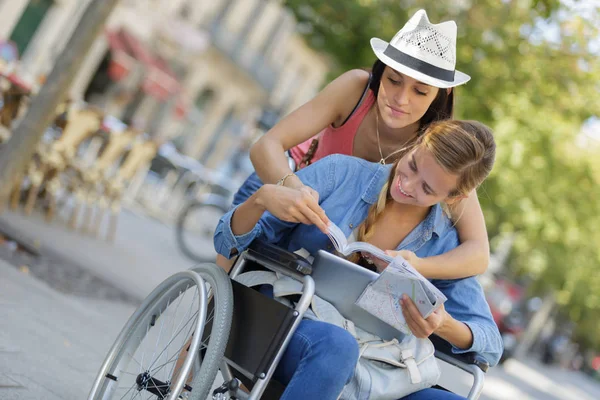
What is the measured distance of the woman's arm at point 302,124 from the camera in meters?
3.64

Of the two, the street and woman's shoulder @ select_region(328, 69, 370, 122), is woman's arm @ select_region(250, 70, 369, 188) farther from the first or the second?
the street

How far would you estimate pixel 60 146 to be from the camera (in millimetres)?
9570

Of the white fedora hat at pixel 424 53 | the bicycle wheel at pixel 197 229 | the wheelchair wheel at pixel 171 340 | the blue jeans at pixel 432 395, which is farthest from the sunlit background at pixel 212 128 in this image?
the blue jeans at pixel 432 395

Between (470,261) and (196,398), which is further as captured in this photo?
(470,261)

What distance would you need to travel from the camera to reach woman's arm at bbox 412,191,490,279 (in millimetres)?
3525

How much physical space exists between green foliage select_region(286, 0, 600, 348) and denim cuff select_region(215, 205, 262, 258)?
10.2 meters

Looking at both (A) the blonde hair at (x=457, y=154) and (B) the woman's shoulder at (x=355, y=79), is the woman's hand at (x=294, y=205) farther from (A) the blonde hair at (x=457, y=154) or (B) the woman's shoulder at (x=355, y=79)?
(B) the woman's shoulder at (x=355, y=79)

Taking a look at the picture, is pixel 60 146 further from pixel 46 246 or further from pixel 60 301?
pixel 60 301

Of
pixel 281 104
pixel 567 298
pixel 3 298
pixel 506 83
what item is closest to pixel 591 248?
pixel 567 298

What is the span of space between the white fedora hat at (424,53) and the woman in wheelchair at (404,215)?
0.32m

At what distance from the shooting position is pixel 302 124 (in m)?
3.90

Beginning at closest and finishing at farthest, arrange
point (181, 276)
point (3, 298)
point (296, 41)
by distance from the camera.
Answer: point (181, 276) → point (3, 298) → point (296, 41)

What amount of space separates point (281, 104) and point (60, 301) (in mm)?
34027

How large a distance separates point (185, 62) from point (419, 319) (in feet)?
94.9
